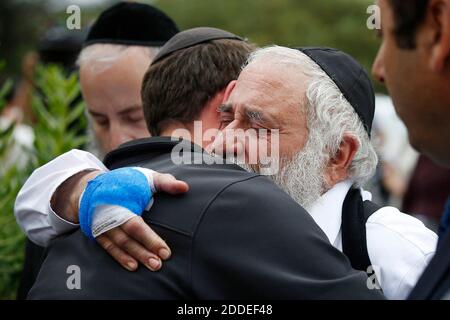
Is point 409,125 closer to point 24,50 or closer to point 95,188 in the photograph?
point 95,188

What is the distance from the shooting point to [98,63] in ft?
13.9

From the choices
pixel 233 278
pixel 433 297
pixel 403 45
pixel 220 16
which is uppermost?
pixel 403 45

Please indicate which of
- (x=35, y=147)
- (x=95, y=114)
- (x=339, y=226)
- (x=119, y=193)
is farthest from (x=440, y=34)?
(x=35, y=147)

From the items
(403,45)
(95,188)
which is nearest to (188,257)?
(95,188)

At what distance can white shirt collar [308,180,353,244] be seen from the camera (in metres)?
2.81

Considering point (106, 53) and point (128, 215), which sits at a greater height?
point (128, 215)

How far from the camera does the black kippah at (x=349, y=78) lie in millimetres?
3070

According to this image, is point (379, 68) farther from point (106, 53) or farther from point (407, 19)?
point (106, 53)

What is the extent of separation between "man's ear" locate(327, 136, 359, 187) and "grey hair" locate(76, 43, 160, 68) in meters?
1.56

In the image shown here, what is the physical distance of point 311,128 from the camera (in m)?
3.00

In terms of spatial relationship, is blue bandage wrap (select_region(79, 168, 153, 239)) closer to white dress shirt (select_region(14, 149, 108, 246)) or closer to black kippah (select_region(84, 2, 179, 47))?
white dress shirt (select_region(14, 149, 108, 246))

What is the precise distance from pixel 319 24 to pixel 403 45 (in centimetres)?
1954

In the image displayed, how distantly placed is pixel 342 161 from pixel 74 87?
2522 mm

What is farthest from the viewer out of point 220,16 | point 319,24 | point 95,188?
point 220,16
